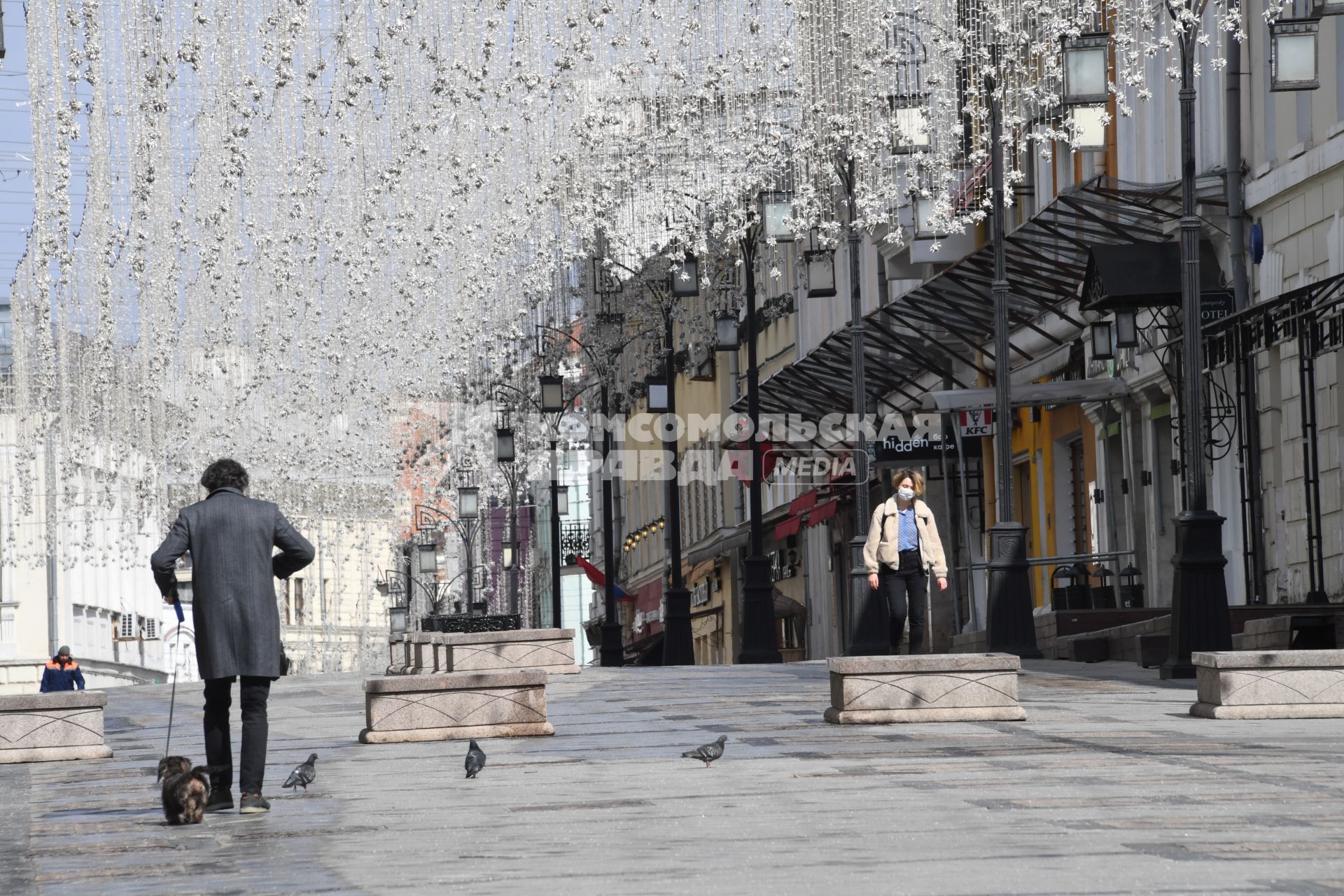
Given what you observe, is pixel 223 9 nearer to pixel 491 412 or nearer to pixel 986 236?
pixel 986 236

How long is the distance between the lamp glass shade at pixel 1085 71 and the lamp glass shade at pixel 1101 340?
11.3 metres

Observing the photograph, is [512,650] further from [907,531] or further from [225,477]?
[225,477]

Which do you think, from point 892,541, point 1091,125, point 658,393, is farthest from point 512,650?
point 658,393

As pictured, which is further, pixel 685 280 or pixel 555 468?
pixel 555 468

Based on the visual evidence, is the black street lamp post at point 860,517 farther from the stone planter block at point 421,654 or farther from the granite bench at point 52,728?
the granite bench at point 52,728

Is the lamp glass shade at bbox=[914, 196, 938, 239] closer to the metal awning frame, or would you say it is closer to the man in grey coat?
the metal awning frame

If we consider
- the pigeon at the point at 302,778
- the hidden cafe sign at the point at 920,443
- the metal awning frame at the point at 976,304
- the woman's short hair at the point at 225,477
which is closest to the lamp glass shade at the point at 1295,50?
the metal awning frame at the point at 976,304

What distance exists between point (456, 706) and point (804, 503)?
37.8 metres

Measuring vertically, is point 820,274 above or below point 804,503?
above

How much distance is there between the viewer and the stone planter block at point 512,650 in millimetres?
27328

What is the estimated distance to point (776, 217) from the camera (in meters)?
30.6

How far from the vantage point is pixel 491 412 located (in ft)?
192

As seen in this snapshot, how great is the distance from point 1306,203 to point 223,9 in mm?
14573

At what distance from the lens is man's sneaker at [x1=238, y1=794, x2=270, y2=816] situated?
37.1 ft
